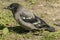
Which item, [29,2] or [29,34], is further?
[29,2]

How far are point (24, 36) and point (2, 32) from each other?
0.72 meters

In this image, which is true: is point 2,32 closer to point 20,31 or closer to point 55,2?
point 20,31

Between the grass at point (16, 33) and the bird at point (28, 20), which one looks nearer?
the grass at point (16, 33)

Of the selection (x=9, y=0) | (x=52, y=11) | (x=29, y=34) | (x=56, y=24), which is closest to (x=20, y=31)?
(x=29, y=34)

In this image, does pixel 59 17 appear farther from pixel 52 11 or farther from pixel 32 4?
pixel 32 4

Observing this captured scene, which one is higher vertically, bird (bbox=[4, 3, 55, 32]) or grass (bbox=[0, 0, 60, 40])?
bird (bbox=[4, 3, 55, 32])

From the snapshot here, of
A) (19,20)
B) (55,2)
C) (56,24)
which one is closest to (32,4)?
(55,2)

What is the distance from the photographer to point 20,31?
31.8 ft

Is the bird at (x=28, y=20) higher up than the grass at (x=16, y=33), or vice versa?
the bird at (x=28, y=20)

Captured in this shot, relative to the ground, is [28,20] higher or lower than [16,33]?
higher

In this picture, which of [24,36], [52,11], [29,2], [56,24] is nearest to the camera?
[24,36]

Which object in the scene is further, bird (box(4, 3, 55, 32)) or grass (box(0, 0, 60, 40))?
bird (box(4, 3, 55, 32))

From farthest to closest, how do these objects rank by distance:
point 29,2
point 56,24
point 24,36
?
point 29,2 < point 56,24 < point 24,36

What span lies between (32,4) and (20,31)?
2.65m
